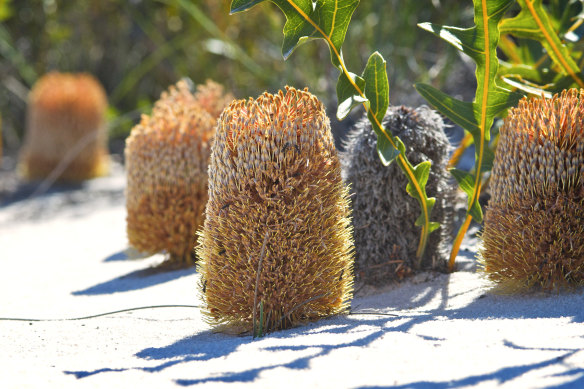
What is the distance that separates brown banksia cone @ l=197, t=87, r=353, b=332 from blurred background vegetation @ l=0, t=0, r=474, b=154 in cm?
256

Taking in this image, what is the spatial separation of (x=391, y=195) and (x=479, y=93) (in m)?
0.62

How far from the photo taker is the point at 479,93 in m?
2.75

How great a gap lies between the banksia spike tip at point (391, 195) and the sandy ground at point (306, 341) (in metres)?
0.13

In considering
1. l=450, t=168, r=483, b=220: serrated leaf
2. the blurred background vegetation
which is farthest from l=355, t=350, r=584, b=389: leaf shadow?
the blurred background vegetation

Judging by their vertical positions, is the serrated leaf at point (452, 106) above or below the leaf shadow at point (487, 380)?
above

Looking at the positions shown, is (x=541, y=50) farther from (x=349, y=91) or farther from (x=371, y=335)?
(x=371, y=335)

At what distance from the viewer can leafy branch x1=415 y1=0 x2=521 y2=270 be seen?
2631 millimetres

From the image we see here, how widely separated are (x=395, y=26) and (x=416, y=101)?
90 centimetres

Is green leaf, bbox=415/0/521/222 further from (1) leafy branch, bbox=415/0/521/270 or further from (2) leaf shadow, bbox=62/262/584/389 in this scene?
(2) leaf shadow, bbox=62/262/584/389

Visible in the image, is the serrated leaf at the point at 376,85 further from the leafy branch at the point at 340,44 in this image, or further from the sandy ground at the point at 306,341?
the sandy ground at the point at 306,341

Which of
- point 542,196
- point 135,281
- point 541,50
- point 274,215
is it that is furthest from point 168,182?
point 541,50

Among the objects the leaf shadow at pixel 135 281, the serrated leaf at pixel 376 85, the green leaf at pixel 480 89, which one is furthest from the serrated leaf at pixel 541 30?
the leaf shadow at pixel 135 281

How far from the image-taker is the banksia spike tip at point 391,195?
3.04 metres

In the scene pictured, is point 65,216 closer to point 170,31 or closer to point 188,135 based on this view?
point 188,135
